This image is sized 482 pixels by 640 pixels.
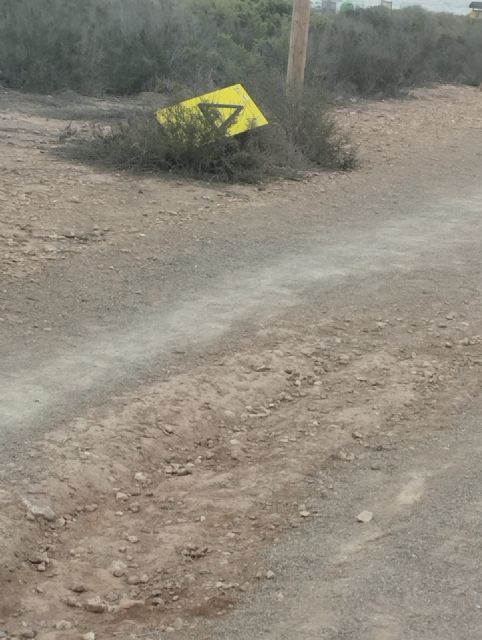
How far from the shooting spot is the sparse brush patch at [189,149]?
11.7m

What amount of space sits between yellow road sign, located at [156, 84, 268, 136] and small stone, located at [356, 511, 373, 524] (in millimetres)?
7051

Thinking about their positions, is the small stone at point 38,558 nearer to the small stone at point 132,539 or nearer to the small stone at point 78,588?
the small stone at point 78,588

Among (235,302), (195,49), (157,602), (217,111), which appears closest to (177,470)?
(157,602)

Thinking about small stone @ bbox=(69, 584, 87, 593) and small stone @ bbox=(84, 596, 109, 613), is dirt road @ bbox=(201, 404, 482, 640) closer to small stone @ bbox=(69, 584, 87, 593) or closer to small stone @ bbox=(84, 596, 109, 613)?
small stone @ bbox=(84, 596, 109, 613)

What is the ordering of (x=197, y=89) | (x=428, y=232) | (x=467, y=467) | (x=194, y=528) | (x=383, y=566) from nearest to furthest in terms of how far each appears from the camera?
(x=383, y=566) < (x=194, y=528) < (x=467, y=467) < (x=428, y=232) < (x=197, y=89)

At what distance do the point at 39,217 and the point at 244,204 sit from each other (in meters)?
2.13

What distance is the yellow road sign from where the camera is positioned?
11.9 metres

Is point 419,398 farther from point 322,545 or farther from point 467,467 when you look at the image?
point 322,545

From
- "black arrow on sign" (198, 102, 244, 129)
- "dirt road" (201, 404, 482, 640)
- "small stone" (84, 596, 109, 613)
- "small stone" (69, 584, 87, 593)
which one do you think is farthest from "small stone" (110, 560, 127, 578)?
"black arrow on sign" (198, 102, 244, 129)

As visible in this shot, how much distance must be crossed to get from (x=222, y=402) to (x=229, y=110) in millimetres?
6143

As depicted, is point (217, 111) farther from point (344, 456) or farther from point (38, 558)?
point (38, 558)

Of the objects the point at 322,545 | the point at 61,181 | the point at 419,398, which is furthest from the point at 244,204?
the point at 322,545

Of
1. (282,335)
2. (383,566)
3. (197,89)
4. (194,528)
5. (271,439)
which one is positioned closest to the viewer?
(383,566)

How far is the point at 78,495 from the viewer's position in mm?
5523
